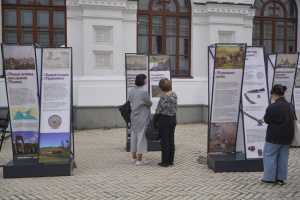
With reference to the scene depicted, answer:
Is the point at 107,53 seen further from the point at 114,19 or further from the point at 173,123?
the point at 173,123

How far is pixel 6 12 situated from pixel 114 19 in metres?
3.57

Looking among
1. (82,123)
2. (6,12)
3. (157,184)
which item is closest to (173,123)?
(157,184)

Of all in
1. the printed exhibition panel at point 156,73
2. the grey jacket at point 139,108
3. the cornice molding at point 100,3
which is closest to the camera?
the grey jacket at point 139,108

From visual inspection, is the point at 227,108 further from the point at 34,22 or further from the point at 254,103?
the point at 34,22

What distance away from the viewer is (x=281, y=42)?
1430cm

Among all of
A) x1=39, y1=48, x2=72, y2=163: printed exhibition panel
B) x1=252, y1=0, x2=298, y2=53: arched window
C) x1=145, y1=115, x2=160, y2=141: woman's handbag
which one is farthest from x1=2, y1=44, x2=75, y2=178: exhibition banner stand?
x1=252, y1=0, x2=298, y2=53: arched window

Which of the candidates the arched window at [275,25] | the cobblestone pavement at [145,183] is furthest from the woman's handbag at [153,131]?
the arched window at [275,25]

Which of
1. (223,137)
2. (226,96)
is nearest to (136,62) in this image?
(226,96)

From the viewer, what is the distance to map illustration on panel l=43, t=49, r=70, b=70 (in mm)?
5918

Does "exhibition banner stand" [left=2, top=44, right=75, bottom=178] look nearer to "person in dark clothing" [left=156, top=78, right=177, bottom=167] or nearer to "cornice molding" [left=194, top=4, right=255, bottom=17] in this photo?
"person in dark clothing" [left=156, top=78, right=177, bottom=167]

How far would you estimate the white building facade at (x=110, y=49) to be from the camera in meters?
11.4

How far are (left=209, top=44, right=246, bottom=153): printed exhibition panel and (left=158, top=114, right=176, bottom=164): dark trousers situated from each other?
0.72 m

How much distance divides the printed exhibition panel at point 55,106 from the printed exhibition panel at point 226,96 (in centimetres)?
256

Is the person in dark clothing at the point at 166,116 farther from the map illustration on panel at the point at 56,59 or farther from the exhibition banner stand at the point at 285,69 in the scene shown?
the exhibition banner stand at the point at 285,69
